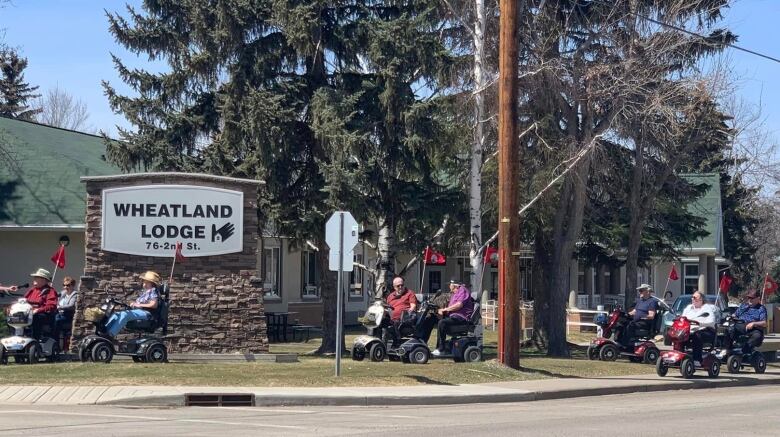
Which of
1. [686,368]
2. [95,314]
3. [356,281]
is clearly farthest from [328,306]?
[356,281]

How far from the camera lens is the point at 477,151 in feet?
80.7

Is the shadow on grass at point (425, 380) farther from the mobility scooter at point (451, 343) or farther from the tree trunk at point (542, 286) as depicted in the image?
the tree trunk at point (542, 286)

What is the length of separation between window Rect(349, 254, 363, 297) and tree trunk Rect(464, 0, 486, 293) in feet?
47.1

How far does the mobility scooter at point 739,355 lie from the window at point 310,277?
16.2 meters

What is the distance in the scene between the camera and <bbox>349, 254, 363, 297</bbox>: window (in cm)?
3897

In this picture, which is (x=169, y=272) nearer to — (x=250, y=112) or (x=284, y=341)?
(x=250, y=112)

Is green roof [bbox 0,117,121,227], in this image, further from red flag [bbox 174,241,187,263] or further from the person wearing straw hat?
the person wearing straw hat

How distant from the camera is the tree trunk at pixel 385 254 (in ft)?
82.5

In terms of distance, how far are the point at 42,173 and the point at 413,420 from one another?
65.4 ft

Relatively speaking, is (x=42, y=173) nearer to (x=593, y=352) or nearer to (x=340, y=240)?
(x=340, y=240)

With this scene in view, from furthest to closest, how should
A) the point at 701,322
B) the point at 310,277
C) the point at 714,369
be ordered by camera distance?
1. the point at 310,277
2. the point at 701,322
3. the point at 714,369

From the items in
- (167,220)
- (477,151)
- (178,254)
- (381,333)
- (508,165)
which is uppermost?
(477,151)

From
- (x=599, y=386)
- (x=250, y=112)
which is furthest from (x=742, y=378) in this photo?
(x=250, y=112)

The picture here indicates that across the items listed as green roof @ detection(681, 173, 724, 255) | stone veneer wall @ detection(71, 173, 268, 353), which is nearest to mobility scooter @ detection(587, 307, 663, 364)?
stone veneer wall @ detection(71, 173, 268, 353)
